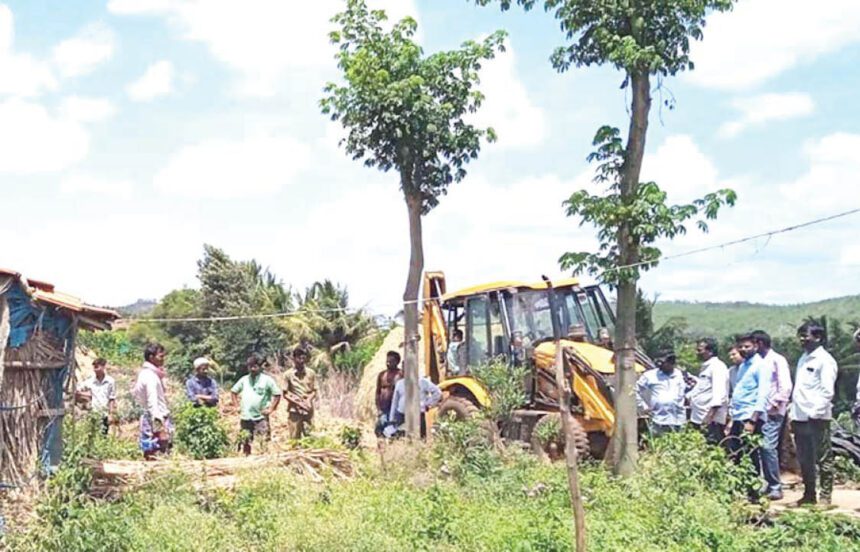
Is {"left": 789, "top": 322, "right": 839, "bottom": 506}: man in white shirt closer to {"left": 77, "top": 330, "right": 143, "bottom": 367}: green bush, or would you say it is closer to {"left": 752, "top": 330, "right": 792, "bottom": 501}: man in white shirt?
{"left": 752, "top": 330, "right": 792, "bottom": 501}: man in white shirt

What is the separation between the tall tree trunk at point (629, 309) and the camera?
10633 mm

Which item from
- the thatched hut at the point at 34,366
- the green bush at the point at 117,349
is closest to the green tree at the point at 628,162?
the thatched hut at the point at 34,366

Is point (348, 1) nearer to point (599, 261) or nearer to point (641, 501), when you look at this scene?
point (599, 261)

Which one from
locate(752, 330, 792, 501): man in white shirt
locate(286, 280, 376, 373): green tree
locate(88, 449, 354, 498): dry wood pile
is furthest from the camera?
locate(286, 280, 376, 373): green tree

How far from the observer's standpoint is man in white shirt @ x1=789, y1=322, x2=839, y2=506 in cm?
948

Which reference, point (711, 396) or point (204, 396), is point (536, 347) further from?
point (204, 396)

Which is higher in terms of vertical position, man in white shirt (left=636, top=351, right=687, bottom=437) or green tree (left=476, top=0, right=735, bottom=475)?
green tree (left=476, top=0, right=735, bottom=475)

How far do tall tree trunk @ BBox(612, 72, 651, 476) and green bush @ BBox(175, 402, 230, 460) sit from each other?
191 inches

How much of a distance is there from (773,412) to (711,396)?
1064mm

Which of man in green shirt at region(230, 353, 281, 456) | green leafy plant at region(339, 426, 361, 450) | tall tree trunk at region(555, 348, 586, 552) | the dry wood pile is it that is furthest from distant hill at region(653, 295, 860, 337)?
tall tree trunk at region(555, 348, 586, 552)

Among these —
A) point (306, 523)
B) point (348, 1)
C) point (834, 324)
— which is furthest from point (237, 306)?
point (306, 523)

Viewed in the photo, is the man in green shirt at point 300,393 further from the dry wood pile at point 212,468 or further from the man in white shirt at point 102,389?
the dry wood pile at point 212,468

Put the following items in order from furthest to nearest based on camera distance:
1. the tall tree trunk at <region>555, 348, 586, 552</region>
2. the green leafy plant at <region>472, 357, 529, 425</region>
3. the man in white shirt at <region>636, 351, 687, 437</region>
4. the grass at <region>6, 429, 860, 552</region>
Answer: the green leafy plant at <region>472, 357, 529, 425</region> → the man in white shirt at <region>636, 351, 687, 437</region> → the grass at <region>6, 429, 860, 552</region> → the tall tree trunk at <region>555, 348, 586, 552</region>

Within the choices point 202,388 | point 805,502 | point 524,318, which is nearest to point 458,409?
point 524,318
